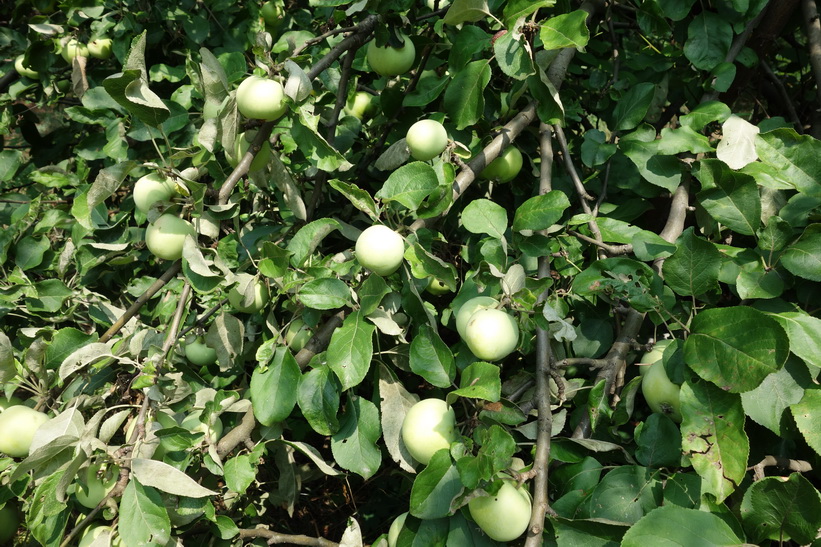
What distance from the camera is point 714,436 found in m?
0.99

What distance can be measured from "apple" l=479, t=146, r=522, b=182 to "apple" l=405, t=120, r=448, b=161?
10.2 inches

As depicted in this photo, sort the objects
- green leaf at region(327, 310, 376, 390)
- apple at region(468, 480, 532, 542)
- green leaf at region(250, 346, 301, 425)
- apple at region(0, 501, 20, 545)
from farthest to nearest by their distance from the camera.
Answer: apple at region(0, 501, 20, 545), green leaf at region(250, 346, 301, 425), green leaf at region(327, 310, 376, 390), apple at region(468, 480, 532, 542)

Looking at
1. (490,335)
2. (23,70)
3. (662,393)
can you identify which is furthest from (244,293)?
(23,70)

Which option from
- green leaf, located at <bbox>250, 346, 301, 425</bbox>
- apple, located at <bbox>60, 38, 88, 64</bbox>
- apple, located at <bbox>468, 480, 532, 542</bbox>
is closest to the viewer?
apple, located at <bbox>468, 480, 532, 542</bbox>

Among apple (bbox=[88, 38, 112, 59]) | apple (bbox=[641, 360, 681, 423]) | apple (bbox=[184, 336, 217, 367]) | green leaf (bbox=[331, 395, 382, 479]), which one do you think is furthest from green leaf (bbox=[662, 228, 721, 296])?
apple (bbox=[88, 38, 112, 59])

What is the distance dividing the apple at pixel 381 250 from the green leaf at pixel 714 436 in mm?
553

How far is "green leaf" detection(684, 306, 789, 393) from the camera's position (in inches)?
36.8

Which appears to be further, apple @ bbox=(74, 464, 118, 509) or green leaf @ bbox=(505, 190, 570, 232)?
apple @ bbox=(74, 464, 118, 509)

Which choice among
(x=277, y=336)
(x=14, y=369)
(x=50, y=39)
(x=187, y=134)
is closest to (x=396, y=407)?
(x=277, y=336)

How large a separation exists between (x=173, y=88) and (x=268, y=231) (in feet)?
3.06

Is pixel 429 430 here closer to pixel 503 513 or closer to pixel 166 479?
pixel 503 513

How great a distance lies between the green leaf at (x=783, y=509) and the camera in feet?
3.02

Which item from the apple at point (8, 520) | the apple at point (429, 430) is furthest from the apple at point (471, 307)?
the apple at point (8, 520)

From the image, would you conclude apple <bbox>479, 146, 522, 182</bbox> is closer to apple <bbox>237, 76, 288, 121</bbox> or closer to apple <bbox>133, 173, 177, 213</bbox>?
apple <bbox>237, 76, 288, 121</bbox>
